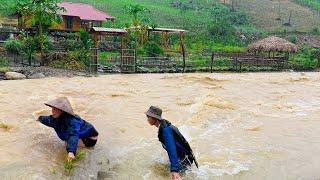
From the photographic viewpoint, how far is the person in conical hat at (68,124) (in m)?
5.05

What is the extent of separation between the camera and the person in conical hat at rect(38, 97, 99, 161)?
5.05 metres

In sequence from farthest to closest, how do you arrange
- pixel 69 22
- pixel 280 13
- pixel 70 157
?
pixel 280 13 < pixel 69 22 < pixel 70 157

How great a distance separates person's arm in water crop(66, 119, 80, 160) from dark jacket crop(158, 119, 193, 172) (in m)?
0.99

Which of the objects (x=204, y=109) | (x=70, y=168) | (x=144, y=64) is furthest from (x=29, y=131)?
(x=144, y=64)

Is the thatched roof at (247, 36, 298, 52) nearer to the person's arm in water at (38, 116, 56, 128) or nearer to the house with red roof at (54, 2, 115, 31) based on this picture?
the house with red roof at (54, 2, 115, 31)

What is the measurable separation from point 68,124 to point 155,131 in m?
2.23

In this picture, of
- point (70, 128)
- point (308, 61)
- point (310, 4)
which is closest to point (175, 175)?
point (70, 128)

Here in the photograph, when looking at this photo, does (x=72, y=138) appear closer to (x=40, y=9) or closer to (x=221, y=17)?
(x=40, y=9)

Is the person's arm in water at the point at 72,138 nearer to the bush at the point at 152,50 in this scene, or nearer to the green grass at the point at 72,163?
the green grass at the point at 72,163

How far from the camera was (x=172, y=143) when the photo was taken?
4.71 meters

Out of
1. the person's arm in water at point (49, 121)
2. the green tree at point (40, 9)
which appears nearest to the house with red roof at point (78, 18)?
the green tree at point (40, 9)

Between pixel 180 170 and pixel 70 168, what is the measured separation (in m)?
1.24

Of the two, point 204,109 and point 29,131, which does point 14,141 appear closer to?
point 29,131

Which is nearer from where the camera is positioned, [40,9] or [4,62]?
[40,9]
